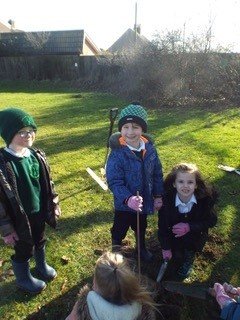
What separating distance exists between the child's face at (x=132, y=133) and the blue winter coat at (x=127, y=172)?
62 millimetres

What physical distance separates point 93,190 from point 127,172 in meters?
2.56

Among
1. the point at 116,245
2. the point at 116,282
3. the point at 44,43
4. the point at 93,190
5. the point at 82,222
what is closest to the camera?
the point at 116,282

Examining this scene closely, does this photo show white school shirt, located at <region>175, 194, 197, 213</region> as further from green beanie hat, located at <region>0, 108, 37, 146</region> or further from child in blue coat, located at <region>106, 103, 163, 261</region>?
green beanie hat, located at <region>0, 108, 37, 146</region>

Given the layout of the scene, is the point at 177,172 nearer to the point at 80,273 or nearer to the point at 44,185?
the point at 44,185

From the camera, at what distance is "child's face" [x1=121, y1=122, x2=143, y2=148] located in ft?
11.1

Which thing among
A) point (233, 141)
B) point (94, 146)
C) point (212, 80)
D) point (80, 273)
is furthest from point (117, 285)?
point (212, 80)

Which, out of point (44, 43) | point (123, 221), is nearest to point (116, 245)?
point (123, 221)

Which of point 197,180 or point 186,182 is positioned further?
point 197,180

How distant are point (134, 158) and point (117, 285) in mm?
1572

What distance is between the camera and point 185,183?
3402 mm

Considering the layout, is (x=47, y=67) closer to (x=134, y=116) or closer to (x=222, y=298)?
(x=134, y=116)

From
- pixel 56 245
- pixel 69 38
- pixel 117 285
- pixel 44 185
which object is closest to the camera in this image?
pixel 117 285

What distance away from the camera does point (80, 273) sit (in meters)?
3.82

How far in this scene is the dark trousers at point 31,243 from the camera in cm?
325
